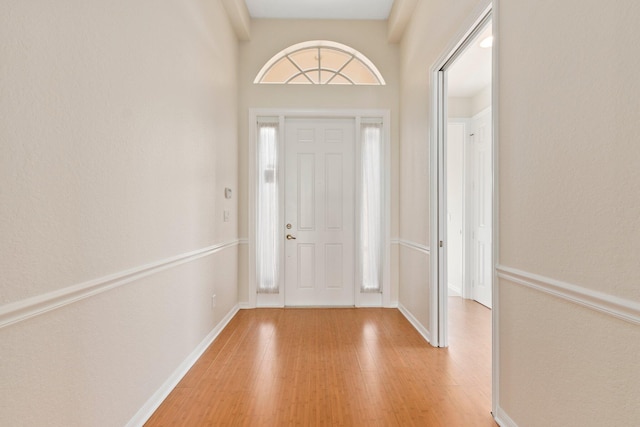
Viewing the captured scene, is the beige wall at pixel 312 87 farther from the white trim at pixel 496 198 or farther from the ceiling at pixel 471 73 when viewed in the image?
the white trim at pixel 496 198

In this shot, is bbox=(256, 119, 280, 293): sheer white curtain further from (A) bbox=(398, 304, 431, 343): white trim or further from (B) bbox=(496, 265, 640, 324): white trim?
(B) bbox=(496, 265, 640, 324): white trim

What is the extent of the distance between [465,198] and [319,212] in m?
2.03

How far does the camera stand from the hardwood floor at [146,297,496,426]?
210 centimetres

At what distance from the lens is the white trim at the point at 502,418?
192 cm

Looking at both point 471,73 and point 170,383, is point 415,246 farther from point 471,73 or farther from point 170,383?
point 170,383

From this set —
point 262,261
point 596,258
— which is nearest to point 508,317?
point 596,258

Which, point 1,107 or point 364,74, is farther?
point 364,74

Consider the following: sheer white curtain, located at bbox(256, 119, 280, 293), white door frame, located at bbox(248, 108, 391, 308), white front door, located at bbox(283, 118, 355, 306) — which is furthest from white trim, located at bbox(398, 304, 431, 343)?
sheer white curtain, located at bbox(256, 119, 280, 293)

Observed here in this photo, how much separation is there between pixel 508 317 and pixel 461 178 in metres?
3.47

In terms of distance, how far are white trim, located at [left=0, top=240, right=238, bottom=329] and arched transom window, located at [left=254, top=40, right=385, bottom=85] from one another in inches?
116

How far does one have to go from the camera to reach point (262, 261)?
4520 millimetres

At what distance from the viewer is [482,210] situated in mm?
4789

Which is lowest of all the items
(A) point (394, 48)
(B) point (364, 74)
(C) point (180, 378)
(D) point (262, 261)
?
A: (C) point (180, 378)

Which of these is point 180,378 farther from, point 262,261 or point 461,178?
point 461,178
